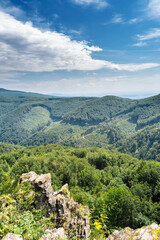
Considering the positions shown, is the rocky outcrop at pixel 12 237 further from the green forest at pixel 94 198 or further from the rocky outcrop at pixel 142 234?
the rocky outcrop at pixel 142 234

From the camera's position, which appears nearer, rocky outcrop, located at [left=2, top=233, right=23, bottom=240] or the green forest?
rocky outcrop, located at [left=2, top=233, right=23, bottom=240]

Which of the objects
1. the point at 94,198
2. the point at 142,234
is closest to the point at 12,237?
the point at 142,234

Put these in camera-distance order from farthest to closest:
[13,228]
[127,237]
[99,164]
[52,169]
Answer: [99,164] < [52,169] < [127,237] < [13,228]

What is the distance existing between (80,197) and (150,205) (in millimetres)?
14301

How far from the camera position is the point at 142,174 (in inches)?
1533

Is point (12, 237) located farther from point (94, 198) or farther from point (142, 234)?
point (94, 198)

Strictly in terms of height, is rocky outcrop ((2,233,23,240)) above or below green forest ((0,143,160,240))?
above

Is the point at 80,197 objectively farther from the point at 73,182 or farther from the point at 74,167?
the point at 74,167

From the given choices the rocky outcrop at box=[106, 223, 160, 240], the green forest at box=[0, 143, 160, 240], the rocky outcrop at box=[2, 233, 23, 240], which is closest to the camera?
the rocky outcrop at box=[2, 233, 23, 240]

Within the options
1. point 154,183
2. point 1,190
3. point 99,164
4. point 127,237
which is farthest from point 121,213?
point 99,164

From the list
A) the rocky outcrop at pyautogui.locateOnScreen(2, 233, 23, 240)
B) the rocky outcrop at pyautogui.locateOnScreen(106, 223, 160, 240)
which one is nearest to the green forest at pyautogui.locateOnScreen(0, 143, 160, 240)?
the rocky outcrop at pyautogui.locateOnScreen(2, 233, 23, 240)

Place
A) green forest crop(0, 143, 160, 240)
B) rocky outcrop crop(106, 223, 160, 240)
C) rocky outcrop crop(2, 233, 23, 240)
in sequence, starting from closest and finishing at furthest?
rocky outcrop crop(2, 233, 23, 240), green forest crop(0, 143, 160, 240), rocky outcrop crop(106, 223, 160, 240)

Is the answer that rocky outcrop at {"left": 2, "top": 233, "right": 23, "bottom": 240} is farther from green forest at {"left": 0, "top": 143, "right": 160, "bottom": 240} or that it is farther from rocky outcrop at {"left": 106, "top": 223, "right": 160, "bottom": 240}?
rocky outcrop at {"left": 106, "top": 223, "right": 160, "bottom": 240}

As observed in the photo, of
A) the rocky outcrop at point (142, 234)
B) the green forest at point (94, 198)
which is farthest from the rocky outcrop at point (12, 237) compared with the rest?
the rocky outcrop at point (142, 234)
